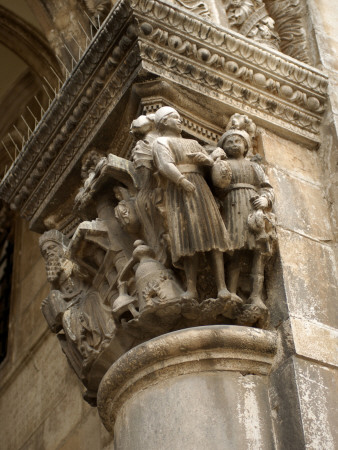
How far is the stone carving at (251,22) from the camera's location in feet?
16.1

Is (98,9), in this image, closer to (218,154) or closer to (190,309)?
(218,154)

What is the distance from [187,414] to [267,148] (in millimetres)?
1439

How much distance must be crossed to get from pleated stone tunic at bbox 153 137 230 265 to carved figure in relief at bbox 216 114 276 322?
0.32 ft

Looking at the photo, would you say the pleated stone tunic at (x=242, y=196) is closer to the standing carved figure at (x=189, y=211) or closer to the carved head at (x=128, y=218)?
the standing carved figure at (x=189, y=211)

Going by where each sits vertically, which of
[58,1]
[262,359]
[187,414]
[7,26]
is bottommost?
[187,414]

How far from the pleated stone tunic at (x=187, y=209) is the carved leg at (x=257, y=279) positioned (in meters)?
0.16

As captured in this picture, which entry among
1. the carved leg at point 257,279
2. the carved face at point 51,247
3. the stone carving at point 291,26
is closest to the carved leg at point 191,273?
the carved leg at point 257,279

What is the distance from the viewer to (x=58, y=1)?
577 centimetres

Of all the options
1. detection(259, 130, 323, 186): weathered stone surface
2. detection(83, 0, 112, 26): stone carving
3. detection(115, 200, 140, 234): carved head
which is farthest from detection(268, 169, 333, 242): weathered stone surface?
detection(83, 0, 112, 26): stone carving

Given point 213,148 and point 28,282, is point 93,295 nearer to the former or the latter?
point 213,148

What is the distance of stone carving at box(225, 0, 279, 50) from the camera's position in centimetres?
492

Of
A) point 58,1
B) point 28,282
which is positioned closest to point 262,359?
point 58,1

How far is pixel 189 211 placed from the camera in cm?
390

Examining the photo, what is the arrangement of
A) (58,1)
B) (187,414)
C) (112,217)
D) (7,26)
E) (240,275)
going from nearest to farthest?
(187,414)
(240,275)
(112,217)
(58,1)
(7,26)
